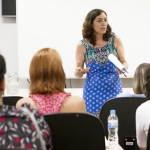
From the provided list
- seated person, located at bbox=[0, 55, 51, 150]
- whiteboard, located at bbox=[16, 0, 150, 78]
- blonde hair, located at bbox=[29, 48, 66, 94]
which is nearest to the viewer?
seated person, located at bbox=[0, 55, 51, 150]

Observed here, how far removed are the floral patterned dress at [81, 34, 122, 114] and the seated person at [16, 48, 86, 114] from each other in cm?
149

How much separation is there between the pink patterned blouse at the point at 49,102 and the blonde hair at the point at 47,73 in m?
0.03

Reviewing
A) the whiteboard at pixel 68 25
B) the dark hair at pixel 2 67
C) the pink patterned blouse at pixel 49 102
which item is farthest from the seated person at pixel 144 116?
the whiteboard at pixel 68 25

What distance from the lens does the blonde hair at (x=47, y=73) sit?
214 centimetres

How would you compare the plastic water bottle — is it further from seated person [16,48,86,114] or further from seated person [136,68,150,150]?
seated person [16,48,86,114]

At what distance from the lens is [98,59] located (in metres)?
3.63

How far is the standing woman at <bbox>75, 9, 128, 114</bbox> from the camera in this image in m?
3.62

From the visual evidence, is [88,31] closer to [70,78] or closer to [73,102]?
[73,102]

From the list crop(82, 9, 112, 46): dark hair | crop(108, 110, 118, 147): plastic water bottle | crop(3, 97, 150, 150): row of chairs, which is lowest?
crop(108, 110, 118, 147): plastic water bottle

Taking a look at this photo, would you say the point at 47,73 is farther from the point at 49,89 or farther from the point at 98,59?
the point at 98,59

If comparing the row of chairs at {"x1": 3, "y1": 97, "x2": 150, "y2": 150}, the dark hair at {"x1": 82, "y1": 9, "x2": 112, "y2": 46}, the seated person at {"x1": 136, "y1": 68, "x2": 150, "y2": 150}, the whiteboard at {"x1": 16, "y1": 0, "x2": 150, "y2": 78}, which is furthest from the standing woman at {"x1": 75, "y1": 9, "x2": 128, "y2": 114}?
the whiteboard at {"x1": 16, "y1": 0, "x2": 150, "y2": 78}

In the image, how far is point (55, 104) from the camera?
2154mm

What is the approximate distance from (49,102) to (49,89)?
0.29ft

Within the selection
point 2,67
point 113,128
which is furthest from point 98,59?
point 2,67
